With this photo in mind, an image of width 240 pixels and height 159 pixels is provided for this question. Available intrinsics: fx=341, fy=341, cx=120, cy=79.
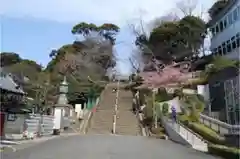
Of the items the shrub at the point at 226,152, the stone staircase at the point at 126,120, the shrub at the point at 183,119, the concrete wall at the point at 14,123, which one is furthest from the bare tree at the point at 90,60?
the shrub at the point at 226,152

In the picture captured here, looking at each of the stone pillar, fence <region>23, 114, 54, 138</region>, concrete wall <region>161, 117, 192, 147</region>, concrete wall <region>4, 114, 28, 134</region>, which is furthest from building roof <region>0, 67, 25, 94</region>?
concrete wall <region>161, 117, 192, 147</region>

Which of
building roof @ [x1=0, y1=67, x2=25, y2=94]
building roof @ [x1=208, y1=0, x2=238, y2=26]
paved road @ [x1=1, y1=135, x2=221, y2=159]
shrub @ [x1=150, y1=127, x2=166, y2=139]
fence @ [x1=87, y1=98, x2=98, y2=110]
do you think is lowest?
paved road @ [x1=1, y1=135, x2=221, y2=159]

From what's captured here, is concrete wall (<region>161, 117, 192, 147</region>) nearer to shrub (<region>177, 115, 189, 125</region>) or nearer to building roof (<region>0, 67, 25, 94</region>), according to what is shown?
shrub (<region>177, 115, 189, 125</region>)

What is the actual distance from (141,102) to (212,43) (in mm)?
12467

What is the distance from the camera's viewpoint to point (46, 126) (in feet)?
81.8

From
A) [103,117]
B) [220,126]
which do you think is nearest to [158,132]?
[220,126]

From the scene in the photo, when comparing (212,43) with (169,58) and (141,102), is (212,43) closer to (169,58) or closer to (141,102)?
(169,58)

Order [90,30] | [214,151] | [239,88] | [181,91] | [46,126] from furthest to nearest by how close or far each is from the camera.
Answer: [90,30] → [181,91] → [46,126] → [239,88] → [214,151]

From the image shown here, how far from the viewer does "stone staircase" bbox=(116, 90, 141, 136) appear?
1100 inches

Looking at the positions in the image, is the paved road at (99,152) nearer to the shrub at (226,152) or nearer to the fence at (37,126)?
the shrub at (226,152)

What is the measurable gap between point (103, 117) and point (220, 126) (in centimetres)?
1493

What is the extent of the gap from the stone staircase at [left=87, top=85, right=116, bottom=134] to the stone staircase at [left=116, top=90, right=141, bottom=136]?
2.53ft

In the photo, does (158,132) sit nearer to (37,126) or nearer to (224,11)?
(37,126)

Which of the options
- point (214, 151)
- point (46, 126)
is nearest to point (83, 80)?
point (46, 126)
